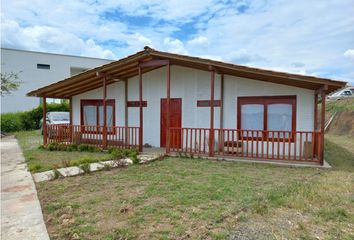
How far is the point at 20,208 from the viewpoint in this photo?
470 cm

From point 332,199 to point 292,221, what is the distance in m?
1.34

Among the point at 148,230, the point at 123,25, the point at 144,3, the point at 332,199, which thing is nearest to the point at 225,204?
the point at 148,230

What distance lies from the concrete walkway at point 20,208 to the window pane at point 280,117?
699 centimetres

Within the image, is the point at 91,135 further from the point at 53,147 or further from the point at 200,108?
the point at 200,108

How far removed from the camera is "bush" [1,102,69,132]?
71.9 ft

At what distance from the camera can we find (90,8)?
11.3m

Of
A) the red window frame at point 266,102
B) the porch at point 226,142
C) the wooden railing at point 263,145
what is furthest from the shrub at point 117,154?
the red window frame at point 266,102

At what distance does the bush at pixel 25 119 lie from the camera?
21906 mm

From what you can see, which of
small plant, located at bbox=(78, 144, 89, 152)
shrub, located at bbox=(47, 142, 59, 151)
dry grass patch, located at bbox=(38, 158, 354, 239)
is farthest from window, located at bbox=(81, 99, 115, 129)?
dry grass patch, located at bbox=(38, 158, 354, 239)

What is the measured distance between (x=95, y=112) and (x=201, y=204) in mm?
9743

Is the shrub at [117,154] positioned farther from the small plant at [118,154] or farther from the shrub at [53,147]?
the shrub at [53,147]

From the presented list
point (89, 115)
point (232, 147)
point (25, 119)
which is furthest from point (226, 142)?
point (25, 119)

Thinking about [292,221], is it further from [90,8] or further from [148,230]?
[90,8]

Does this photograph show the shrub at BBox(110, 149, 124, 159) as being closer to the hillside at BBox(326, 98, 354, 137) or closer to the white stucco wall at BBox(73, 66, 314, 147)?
the white stucco wall at BBox(73, 66, 314, 147)
